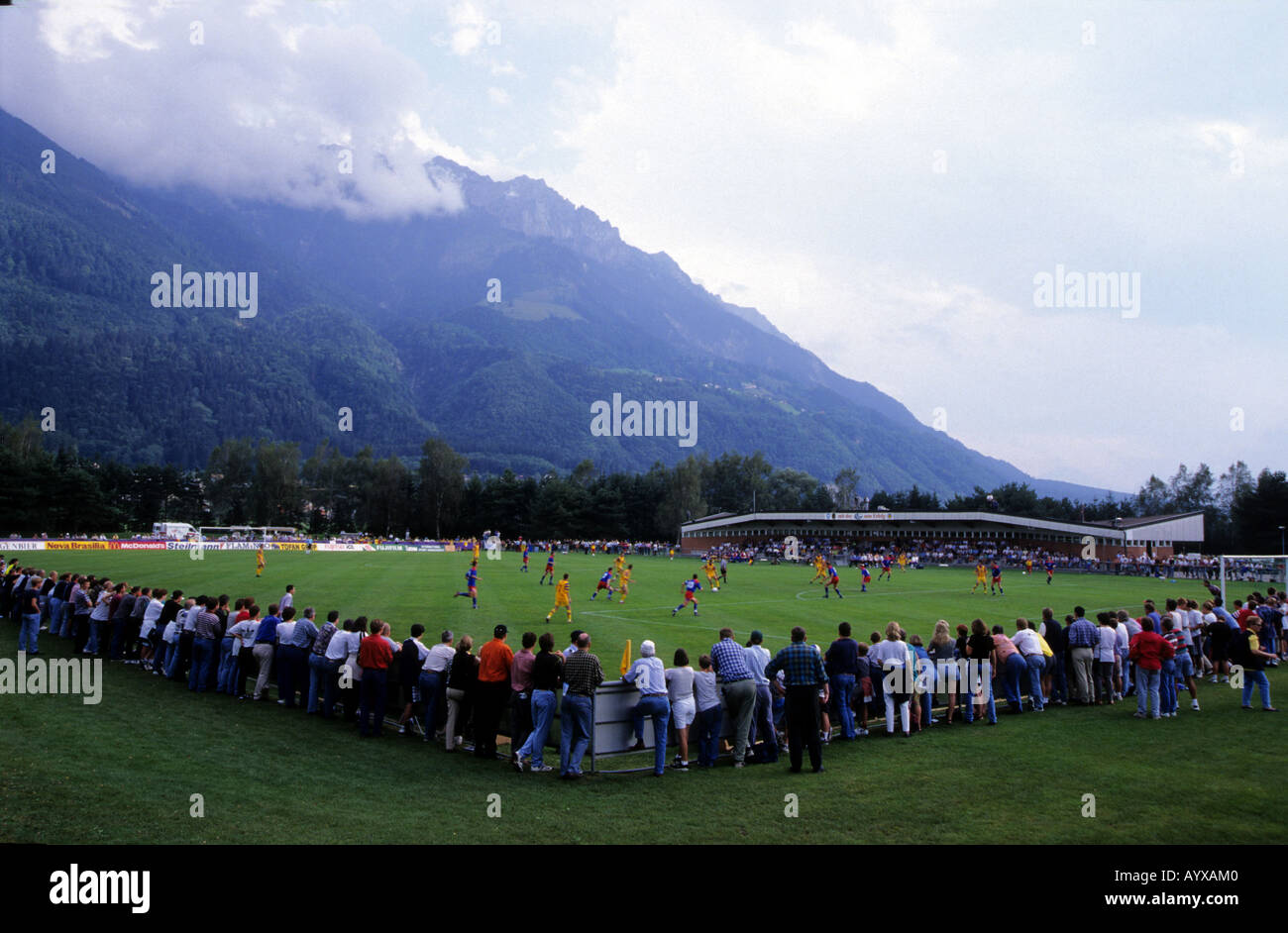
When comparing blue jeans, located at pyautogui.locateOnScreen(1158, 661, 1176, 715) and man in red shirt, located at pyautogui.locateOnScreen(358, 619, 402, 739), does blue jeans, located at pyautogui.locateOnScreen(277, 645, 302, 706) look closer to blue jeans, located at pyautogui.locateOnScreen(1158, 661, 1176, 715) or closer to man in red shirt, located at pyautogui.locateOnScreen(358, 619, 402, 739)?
man in red shirt, located at pyautogui.locateOnScreen(358, 619, 402, 739)

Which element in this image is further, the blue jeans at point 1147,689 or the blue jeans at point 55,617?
the blue jeans at point 55,617

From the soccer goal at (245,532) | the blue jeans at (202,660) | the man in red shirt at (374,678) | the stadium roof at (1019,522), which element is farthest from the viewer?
the soccer goal at (245,532)

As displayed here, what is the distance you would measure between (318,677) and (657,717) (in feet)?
24.3

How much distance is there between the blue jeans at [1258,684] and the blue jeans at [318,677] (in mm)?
17845

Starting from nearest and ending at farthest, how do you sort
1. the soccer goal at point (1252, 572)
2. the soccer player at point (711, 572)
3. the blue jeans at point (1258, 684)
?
1. the blue jeans at point (1258, 684)
2. the soccer player at point (711, 572)
3. the soccer goal at point (1252, 572)

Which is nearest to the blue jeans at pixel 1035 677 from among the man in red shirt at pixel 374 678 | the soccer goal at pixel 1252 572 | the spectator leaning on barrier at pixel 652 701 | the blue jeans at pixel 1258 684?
the blue jeans at pixel 1258 684

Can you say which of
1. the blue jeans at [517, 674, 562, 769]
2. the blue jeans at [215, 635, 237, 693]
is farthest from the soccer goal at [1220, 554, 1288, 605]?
the blue jeans at [215, 635, 237, 693]

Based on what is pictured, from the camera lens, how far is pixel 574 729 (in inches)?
470

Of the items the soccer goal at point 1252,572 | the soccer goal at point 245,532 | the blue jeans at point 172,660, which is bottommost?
the soccer goal at point 1252,572

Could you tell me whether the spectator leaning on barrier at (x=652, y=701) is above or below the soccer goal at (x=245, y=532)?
Answer: below

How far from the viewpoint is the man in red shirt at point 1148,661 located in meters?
14.8

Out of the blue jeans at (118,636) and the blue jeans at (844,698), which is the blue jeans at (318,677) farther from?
the blue jeans at (844,698)

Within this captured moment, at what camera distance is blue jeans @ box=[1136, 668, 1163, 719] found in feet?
49.2
